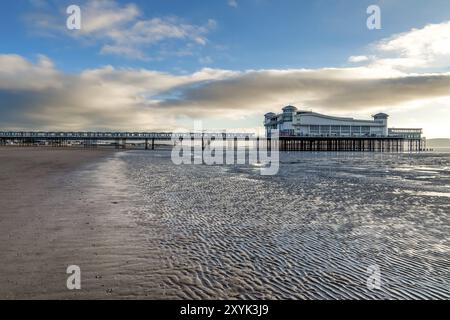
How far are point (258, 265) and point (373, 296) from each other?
1.88 metres

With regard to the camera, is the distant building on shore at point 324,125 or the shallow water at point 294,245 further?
the distant building on shore at point 324,125

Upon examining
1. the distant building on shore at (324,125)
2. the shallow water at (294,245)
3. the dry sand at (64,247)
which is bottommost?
the shallow water at (294,245)

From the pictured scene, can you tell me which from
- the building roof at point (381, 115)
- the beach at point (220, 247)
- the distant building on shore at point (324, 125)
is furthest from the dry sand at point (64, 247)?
the building roof at point (381, 115)

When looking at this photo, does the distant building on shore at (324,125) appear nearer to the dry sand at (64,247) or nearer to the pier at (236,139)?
the pier at (236,139)

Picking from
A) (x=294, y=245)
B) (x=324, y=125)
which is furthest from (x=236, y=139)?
(x=294, y=245)

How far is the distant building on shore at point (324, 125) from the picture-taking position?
338 ft

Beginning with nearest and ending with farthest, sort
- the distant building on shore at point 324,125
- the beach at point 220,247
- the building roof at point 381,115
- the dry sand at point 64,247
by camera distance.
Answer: the dry sand at point 64,247 → the beach at point 220,247 → the distant building on shore at point 324,125 → the building roof at point 381,115

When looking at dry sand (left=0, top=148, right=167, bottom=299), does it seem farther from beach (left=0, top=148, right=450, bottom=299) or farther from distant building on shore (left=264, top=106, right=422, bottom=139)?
distant building on shore (left=264, top=106, right=422, bottom=139)

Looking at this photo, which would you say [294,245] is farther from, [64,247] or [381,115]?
[381,115]

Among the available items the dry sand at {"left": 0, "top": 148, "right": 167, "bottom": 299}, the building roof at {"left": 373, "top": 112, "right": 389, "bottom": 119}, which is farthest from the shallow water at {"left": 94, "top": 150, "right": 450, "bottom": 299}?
the building roof at {"left": 373, "top": 112, "right": 389, "bottom": 119}

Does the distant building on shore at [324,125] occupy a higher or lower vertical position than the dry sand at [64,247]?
higher

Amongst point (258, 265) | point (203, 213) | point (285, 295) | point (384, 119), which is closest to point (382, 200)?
point (203, 213)

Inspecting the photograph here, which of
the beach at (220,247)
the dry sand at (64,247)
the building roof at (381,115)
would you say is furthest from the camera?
the building roof at (381,115)
